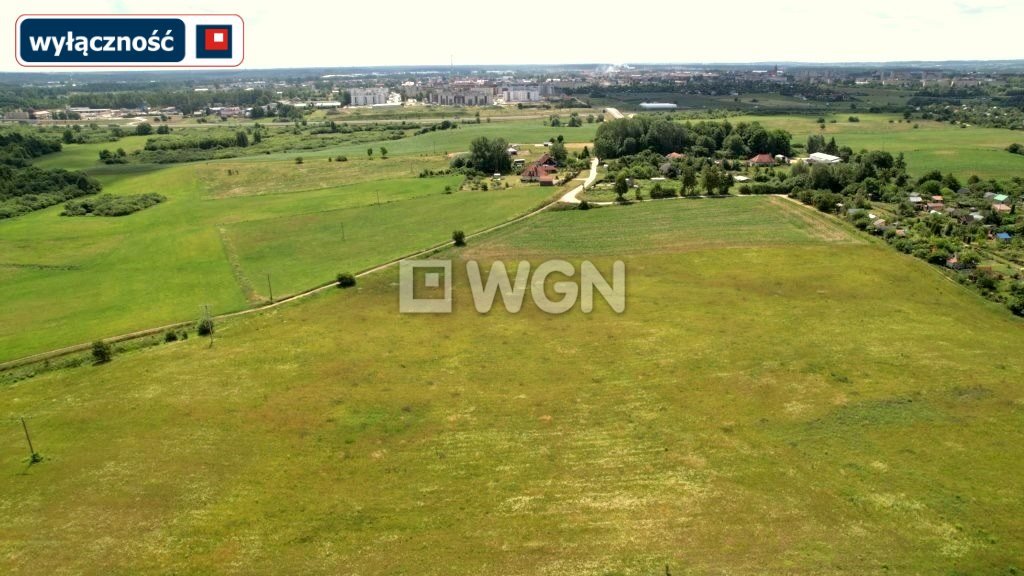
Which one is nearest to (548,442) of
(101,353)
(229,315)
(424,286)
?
(424,286)

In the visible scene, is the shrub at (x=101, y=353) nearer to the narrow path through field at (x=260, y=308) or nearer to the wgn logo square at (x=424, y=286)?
the narrow path through field at (x=260, y=308)

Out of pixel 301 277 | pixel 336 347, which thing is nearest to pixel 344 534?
pixel 336 347

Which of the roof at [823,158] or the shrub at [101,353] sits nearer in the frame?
the shrub at [101,353]

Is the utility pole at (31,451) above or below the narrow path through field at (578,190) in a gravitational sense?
below

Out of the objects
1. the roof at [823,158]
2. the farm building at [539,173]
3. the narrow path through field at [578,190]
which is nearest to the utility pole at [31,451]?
the narrow path through field at [578,190]

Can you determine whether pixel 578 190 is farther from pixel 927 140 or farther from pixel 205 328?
pixel 927 140

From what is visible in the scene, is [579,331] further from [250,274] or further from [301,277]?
Result: [250,274]

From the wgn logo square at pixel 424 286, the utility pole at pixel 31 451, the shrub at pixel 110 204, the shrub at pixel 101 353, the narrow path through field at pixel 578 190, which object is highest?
the narrow path through field at pixel 578 190
